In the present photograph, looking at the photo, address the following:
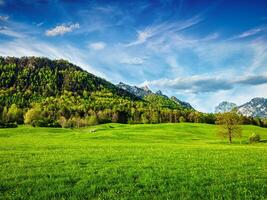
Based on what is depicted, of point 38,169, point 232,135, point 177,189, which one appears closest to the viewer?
point 177,189

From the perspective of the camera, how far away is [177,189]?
54.8ft

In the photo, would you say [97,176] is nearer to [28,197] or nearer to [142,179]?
[142,179]

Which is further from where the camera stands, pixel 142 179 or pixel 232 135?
pixel 232 135

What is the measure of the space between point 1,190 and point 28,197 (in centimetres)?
274

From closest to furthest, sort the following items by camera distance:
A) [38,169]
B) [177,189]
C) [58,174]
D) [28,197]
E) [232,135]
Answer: [28,197]
[177,189]
[58,174]
[38,169]
[232,135]

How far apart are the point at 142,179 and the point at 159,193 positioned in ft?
12.5

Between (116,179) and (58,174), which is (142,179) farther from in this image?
(58,174)

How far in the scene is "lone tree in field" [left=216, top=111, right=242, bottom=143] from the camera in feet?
278

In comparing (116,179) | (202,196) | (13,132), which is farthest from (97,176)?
(13,132)

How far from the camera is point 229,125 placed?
84.6 metres

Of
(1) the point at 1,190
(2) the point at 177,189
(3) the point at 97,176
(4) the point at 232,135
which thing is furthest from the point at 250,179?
(4) the point at 232,135

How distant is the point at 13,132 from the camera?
96688mm

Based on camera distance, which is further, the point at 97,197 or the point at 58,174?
the point at 58,174

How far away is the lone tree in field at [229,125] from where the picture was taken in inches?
3334
